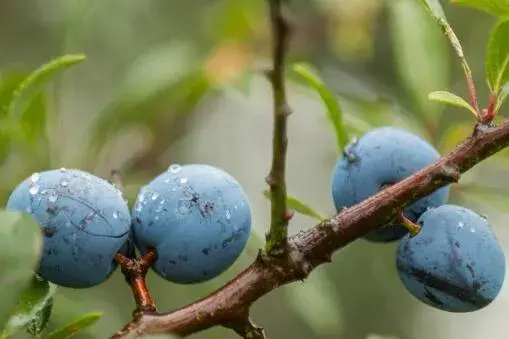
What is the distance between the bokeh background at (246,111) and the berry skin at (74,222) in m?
0.39

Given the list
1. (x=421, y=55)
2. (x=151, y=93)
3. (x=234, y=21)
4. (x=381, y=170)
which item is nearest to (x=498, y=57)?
(x=381, y=170)

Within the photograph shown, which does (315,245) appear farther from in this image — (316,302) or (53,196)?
(316,302)

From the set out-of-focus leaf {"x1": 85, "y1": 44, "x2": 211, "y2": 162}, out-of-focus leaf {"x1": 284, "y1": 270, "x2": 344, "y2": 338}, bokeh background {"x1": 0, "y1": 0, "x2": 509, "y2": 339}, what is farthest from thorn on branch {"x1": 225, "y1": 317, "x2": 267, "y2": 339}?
out-of-focus leaf {"x1": 85, "y1": 44, "x2": 211, "y2": 162}

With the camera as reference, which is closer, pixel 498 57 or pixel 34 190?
pixel 34 190

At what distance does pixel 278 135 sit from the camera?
0.82m

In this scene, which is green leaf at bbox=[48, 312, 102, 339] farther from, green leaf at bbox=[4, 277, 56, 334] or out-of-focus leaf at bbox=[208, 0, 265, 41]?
out-of-focus leaf at bbox=[208, 0, 265, 41]

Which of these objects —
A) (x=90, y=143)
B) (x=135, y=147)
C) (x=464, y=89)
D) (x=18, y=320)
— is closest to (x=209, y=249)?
(x=18, y=320)

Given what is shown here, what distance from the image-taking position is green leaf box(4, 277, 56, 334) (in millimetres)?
978

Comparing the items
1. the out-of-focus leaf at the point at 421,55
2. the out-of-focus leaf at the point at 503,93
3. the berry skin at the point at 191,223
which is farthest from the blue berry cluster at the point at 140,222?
the out-of-focus leaf at the point at 421,55

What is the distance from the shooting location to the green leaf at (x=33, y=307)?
98 centimetres

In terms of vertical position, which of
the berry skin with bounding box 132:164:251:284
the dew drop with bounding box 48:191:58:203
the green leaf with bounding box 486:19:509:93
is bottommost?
the berry skin with bounding box 132:164:251:284

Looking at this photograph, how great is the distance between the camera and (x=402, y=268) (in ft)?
3.73

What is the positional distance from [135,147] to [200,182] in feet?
3.67

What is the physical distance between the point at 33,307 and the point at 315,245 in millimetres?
328
